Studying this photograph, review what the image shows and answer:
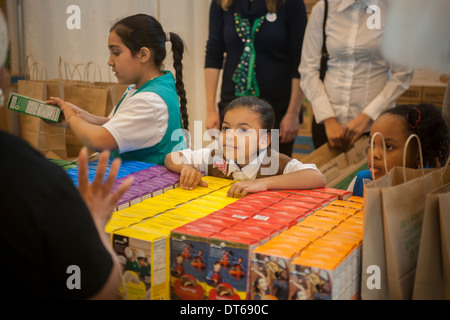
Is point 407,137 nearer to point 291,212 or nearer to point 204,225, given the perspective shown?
point 291,212

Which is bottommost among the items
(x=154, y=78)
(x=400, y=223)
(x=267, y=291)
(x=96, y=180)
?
(x=267, y=291)

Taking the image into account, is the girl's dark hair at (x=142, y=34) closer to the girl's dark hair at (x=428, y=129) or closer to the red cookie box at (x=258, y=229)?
the girl's dark hair at (x=428, y=129)

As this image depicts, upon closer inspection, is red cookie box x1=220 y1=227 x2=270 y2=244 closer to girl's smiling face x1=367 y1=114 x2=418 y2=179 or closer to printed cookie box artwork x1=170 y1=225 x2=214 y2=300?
printed cookie box artwork x1=170 y1=225 x2=214 y2=300

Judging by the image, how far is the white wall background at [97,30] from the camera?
3695 mm

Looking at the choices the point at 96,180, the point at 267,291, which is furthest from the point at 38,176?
the point at 267,291

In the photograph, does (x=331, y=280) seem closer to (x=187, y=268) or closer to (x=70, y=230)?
(x=187, y=268)

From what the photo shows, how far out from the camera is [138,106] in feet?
7.30

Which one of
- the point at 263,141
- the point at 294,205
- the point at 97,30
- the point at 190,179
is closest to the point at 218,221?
the point at 294,205

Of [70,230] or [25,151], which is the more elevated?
[25,151]

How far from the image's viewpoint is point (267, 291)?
1.21m

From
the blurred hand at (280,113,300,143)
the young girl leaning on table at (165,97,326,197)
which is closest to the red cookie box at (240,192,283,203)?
the young girl leaning on table at (165,97,326,197)

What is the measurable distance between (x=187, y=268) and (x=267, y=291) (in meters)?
0.22

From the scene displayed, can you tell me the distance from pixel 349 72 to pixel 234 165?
119cm
